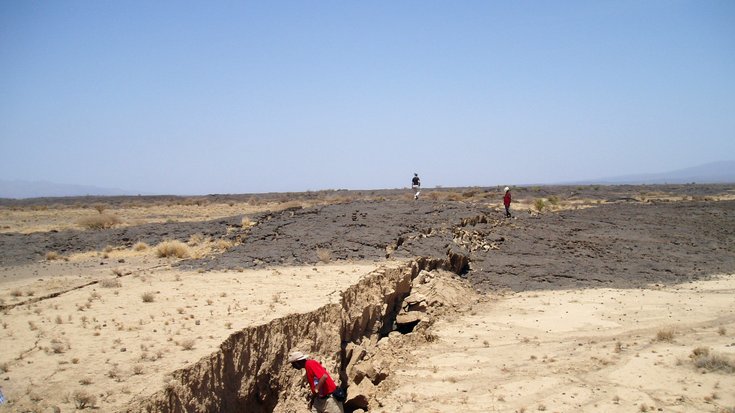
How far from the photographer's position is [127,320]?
9727 millimetres

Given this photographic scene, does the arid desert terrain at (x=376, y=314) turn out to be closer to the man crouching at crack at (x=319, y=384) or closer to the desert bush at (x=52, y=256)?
the desert bush at (x=52, y=256)

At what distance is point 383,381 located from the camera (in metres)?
11.1

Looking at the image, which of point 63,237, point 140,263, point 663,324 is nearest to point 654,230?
point 663,324

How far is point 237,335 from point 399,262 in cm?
854

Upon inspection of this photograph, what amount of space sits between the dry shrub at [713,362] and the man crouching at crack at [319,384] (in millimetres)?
7454

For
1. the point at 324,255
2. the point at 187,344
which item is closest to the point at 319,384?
the point at 187,344

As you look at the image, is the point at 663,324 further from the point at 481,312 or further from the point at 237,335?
the point at 237,335

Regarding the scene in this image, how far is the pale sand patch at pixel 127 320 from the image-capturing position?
6879 millimetres

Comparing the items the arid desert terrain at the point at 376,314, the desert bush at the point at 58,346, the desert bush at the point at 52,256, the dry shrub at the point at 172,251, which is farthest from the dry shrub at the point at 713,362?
the desert bush at the point at 52,256

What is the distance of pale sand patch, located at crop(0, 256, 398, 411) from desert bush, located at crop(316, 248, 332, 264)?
4.50ft

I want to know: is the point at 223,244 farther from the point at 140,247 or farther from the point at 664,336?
the point at 664,336

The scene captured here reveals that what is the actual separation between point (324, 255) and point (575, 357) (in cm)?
829

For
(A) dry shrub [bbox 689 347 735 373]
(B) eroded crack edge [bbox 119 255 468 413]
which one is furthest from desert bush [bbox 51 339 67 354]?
(A) dry shrub [bbox 689 347 735 373]

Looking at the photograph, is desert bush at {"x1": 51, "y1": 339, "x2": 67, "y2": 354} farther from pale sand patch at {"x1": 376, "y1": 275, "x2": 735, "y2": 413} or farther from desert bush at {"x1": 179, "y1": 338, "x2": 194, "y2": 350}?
pale sand patch at {"x1": 376, "y1": 275, "x2": 735, "y2": 413}
